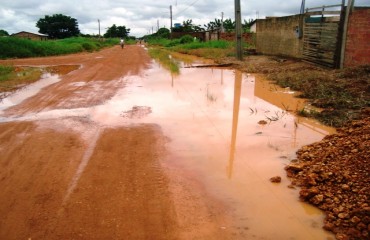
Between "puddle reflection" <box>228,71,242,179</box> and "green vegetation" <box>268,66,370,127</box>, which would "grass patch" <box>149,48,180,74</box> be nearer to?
"puddle reflection" <box>228,71,242,179</box>

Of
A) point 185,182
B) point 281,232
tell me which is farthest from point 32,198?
point 281,232

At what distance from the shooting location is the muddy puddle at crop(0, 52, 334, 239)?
3486 millimetres

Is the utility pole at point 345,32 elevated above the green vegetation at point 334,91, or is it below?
above

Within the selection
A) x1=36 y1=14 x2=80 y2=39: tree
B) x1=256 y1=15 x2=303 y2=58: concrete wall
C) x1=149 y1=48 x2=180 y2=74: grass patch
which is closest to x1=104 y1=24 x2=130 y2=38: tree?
x1=36 y1=14 x2=80 y2=39: tree

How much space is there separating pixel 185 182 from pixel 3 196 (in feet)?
7.09

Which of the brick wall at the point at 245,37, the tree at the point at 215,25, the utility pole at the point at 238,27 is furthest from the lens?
the tree at the point at 215,25

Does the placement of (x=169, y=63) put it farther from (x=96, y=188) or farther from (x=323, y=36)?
(x=96, y=188)

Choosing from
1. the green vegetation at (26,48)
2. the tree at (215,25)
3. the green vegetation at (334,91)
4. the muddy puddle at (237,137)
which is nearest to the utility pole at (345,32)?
the green vegetation at (334,91)

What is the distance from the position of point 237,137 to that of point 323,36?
9435 mm

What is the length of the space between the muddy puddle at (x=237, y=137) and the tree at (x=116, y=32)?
109 metres

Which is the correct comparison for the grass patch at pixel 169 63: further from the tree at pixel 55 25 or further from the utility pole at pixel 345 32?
the tree at pixel 55 25

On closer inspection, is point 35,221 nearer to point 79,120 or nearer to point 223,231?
point 223,231

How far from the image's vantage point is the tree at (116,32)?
11362 cm

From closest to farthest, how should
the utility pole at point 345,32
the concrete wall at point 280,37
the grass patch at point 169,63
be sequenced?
the utility pole at point 345,32, the grass patch at point 169,63, the concrete wall at point 280,37
